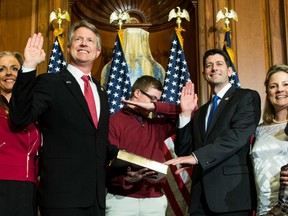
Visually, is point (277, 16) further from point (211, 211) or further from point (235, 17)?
point (211, 211)

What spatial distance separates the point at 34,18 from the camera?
535cm

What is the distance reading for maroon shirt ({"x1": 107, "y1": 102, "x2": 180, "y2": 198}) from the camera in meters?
2.76

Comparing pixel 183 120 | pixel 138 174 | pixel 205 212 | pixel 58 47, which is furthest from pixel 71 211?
pixel 58 47

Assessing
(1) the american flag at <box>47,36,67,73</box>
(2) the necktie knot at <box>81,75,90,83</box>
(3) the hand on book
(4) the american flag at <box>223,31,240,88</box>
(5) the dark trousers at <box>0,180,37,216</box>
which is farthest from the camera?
(1) the american flag at <box>47,36,67,73</box>

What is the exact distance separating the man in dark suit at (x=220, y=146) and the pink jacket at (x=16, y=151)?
757 mm

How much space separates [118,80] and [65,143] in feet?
9.64

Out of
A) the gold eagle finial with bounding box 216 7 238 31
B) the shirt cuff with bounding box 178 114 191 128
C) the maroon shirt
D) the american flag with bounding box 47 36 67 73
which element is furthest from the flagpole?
the shirt cuff with bounding box 178 114 191 128

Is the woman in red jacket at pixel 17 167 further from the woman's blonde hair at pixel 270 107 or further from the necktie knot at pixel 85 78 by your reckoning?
the woman's blonde hair at pixel 270 107

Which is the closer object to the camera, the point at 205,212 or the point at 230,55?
the point at 205,212

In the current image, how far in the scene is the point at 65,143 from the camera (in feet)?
7.00

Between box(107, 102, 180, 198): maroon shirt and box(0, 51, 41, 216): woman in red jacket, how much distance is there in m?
0.58

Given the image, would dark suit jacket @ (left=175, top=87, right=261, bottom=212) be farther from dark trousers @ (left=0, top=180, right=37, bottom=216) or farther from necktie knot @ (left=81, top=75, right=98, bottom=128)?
dark trousers @ (left=0, top=180, right=37, bottom=216)

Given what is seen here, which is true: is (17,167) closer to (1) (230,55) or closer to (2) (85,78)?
(2) (85,78)

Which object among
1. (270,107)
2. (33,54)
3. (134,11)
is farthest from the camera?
(134,11)
